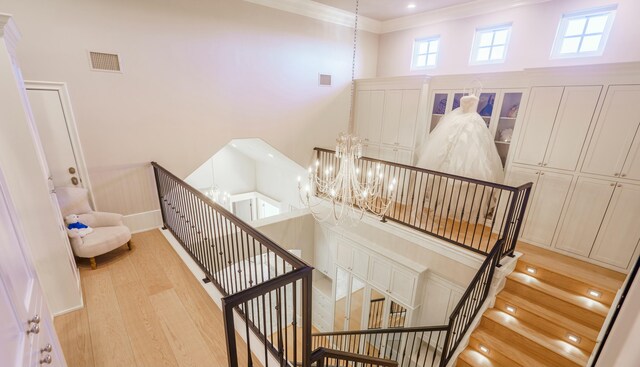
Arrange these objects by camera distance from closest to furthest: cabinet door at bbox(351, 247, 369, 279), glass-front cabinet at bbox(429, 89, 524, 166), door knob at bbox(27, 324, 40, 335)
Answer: door knob at bbox(27, 324, 40, 335) → glass-front cabinet at bbox(429, 89, 524, 166) → cabinet door at bbox(351, 247, 369, 279)

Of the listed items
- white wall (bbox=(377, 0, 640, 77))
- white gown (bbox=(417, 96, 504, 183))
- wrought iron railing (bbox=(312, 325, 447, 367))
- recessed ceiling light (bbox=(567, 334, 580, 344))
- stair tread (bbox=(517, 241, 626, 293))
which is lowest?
wrought iron railing (bbox=(312, 325, 447, 367))

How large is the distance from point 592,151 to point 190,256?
5492mm

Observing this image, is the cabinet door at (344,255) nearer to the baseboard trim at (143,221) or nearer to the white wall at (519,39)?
the baseboard trim at (143,221)

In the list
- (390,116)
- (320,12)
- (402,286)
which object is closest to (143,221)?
(402,286)

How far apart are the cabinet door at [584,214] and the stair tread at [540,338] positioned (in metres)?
1.41

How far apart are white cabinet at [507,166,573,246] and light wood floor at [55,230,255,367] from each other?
177 inches

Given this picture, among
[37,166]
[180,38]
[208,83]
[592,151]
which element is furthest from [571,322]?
[180,38]

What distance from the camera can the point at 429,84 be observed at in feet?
17.7

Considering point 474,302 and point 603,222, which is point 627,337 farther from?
point 603,222

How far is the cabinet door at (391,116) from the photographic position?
5781mm

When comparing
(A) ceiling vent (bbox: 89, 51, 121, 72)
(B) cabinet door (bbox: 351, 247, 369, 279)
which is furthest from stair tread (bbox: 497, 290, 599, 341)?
(A) ceiling vent (bbox: 89, 51, 121, 72)

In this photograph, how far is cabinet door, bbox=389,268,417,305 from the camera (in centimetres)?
432

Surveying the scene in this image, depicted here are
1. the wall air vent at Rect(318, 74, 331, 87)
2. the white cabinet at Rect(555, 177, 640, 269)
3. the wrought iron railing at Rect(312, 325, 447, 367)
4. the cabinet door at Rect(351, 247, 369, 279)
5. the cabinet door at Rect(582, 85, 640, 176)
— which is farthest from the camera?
the wall air vent at Rect(318, 74, 331, 87)

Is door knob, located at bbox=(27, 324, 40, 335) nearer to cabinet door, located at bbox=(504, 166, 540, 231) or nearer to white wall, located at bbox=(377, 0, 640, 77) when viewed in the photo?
cabinet door, located at bbox=(504, 166, 540, 231)
